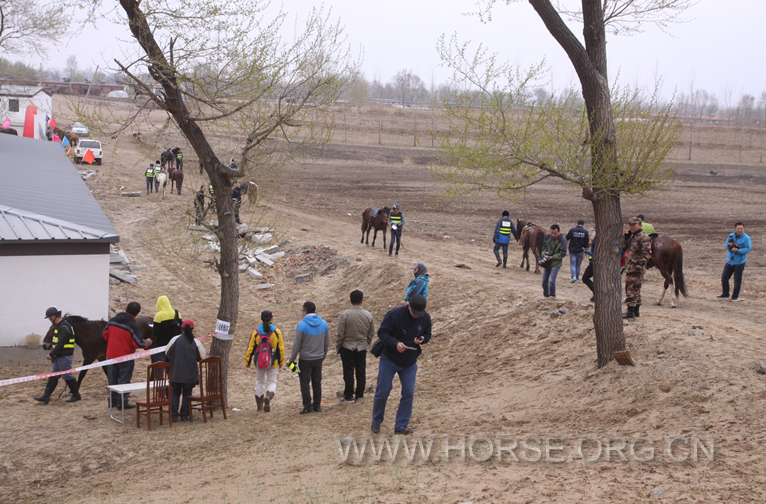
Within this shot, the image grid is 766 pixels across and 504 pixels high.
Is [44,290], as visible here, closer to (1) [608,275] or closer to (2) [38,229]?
(2) [38,229]

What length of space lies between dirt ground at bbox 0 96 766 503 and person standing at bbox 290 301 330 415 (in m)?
0.37

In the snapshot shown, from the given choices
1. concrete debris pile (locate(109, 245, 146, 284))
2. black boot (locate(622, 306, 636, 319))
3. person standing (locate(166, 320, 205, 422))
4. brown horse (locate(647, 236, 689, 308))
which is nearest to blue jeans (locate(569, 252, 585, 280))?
brown horse (locate(647, 236, 689, 308))

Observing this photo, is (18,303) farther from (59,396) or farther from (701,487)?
(701,487)

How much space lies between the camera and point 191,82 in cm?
843

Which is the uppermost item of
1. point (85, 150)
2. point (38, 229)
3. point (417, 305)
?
point (85, 150)

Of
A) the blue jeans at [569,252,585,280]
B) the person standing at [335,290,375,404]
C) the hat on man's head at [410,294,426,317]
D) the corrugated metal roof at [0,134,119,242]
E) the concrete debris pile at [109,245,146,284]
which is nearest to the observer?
the hat on man's head at [410,294,426,317]

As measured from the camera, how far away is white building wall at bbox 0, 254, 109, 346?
12.1 metres

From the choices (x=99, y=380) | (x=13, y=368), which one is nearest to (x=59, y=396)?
(x=99, y=380)

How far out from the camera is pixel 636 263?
36.9 ft

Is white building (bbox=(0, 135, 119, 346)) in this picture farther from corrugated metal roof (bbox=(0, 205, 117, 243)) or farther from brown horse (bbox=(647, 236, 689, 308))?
brown horse (bbox=(647, 236, 689, 308))

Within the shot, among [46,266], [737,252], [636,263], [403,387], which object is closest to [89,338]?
[46,266]

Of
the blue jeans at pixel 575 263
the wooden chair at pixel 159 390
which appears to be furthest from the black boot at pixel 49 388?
the blue jeans at pixel 575 263

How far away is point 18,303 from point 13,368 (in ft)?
4.54

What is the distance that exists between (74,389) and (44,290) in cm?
344
